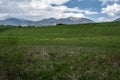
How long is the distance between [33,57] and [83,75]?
7276mm

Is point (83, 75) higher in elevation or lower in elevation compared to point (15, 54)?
lower

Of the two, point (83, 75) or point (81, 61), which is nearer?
point (83, 75)

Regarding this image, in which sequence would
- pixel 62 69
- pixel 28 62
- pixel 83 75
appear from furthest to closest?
pixel 28 62, pixel 62 69, pixel 83 75

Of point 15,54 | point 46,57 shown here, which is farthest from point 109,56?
point 15,54

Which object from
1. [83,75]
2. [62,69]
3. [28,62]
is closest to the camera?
[83,75]

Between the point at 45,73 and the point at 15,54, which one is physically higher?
the point at 15,54

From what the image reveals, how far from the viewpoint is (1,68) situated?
2761 centimetres

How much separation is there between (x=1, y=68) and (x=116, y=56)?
38.2 ft

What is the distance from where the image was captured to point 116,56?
30.0 metres

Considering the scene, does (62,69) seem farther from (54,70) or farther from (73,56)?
(73,56)

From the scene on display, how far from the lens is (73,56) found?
31.9 m

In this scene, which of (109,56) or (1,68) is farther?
(109,56)

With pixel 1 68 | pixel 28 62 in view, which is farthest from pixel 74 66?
pixel 1 68

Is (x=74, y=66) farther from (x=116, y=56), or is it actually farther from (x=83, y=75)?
(x=116, y=56)
